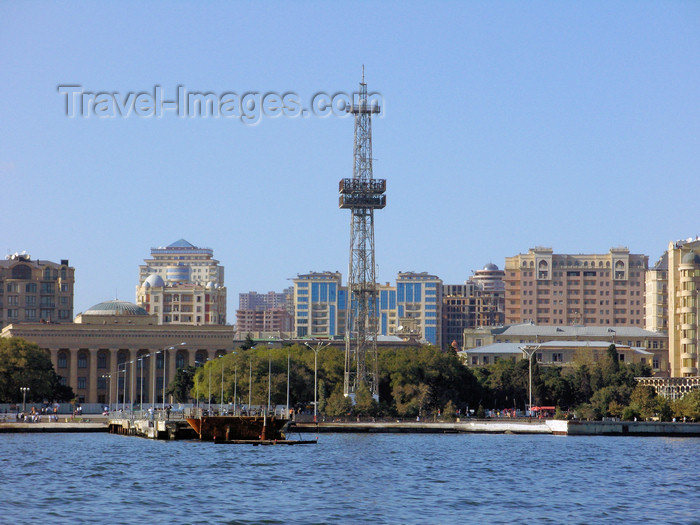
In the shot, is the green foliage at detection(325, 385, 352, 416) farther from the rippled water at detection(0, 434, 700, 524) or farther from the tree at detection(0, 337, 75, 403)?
the tree at detection(0, 337, 75, 403)

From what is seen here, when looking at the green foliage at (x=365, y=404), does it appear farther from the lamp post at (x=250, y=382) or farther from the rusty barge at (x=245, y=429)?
the rusty barge at (x=245, y=429)

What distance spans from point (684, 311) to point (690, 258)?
7.26m

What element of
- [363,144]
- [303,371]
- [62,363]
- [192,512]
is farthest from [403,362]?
[192,512]

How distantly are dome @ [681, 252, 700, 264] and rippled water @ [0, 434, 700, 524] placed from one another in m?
54.7

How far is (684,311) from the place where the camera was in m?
158

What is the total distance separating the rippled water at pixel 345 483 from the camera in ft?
192

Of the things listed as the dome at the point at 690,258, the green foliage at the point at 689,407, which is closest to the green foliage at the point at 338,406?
the green foliage at the point at 689,407

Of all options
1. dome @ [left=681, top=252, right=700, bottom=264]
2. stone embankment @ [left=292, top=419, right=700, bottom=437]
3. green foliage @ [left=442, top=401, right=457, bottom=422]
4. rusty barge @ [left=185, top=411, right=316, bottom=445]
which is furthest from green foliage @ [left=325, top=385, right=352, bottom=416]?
dome @ [left=681, top=252, right=700, bottom=264]

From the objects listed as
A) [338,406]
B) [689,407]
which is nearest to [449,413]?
[338,406]

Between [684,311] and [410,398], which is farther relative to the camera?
[684,311]

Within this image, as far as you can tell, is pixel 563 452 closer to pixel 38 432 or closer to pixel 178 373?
pixel 38 432

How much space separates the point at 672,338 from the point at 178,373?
68.0 m

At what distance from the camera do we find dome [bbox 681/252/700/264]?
160500 millimetres

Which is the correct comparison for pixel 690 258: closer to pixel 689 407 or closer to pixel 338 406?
pixel 689 407
